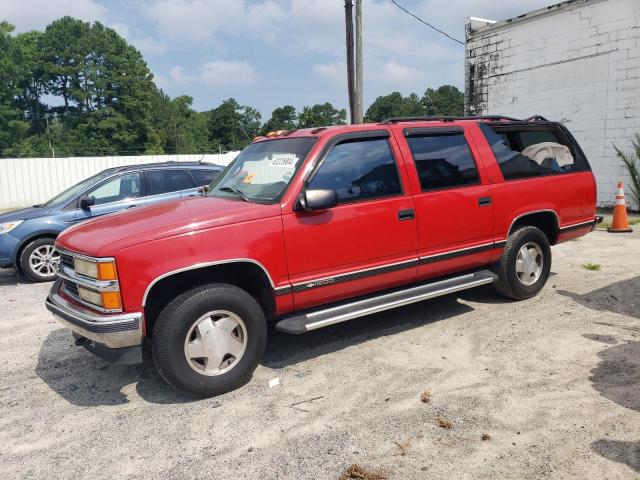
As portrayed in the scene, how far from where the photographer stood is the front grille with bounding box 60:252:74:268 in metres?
4.00

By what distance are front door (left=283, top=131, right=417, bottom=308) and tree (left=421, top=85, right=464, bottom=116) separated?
84.7m

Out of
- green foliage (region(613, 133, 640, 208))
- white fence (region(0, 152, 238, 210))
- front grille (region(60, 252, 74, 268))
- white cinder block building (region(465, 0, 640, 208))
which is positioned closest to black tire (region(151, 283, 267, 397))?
front grille (region(60, 252, 74, 268))

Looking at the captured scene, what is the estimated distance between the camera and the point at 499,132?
556 cm

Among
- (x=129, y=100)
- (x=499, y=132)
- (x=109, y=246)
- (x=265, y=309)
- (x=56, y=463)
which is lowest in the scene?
(x=56, y=463)

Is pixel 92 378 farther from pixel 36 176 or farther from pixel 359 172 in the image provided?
pixel 36 176

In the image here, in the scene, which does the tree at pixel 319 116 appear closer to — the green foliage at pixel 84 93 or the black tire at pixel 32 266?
the green foliage at pixel 84 93

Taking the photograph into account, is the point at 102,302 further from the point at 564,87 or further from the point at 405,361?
the point at 564,87

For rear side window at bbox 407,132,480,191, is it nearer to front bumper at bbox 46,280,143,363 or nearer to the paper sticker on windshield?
the paper sticker on windshield

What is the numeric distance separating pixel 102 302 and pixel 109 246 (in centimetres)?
39

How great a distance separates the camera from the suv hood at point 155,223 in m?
3.62

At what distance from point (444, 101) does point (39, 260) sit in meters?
91.8

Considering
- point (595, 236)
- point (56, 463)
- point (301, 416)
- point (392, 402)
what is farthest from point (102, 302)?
point (595, 236)

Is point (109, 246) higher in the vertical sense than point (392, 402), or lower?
higher

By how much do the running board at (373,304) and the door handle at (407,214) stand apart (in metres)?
0.66
